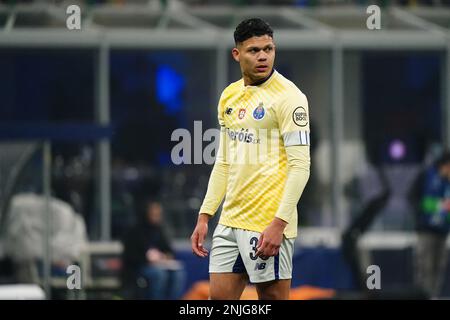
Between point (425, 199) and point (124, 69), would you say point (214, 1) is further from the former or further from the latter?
point (425, 199)

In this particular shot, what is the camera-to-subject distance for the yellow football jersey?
21.1 feet

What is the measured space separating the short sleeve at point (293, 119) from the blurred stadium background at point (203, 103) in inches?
301

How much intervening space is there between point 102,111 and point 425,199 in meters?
3.39

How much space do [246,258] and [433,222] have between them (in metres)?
8.51

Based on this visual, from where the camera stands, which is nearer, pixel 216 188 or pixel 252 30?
pixel 252 30

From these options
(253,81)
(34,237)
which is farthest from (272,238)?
(34,237)

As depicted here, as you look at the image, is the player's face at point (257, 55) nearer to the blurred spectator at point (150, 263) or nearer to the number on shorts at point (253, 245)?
the number on shorts at point (253, 245)

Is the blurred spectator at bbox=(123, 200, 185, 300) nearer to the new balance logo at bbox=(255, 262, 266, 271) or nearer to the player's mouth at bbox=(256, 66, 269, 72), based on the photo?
the new balance logo at bbox=(255, 262, 266, 271)

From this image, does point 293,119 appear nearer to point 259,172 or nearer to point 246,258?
point 259,172

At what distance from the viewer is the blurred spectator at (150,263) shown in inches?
525

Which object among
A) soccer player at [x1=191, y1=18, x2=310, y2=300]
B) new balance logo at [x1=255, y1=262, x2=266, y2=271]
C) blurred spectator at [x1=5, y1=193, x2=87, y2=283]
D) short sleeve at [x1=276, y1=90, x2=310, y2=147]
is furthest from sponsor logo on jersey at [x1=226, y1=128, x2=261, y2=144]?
blurred spectator at [x1=5, y1=193, x2=87, y2=283]

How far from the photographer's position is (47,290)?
503 inches

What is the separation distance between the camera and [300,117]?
639 cm

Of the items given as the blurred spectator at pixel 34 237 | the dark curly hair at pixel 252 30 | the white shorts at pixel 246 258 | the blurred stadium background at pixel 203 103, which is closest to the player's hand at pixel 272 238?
the white shorts at pixel 246 258
